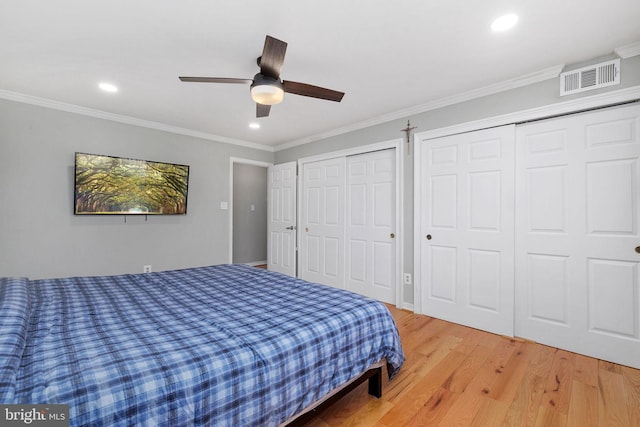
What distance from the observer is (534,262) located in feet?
8.48

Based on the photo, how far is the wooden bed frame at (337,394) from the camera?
4.44 feet

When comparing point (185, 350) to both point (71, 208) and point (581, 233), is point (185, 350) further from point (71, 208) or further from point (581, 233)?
point (71, 208)

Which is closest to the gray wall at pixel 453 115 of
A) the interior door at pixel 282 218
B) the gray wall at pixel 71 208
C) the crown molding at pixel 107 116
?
the interior door at pixel 282 218

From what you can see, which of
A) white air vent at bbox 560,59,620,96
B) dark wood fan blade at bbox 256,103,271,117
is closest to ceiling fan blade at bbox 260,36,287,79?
dark wood fan blade at bbox 256,103,271,117

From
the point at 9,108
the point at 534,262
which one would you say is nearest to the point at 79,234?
the point at 9,108

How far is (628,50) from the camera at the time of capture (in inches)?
84.1

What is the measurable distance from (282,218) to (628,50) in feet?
14.5

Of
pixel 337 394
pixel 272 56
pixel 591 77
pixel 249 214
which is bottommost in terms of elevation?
pixel 337 394

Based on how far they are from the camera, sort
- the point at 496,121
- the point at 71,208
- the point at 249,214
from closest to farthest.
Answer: the point at 496,121, the point at 71,208, the point at 249,214

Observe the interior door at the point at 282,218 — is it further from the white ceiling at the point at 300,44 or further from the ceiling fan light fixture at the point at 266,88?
the ceiling fan light fixture at the point at 266,88

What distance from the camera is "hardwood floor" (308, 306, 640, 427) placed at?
1.62 m

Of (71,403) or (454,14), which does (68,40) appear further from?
(454,14)

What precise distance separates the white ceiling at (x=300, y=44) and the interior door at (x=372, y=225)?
0.95 m

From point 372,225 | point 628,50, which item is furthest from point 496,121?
point 372,225
